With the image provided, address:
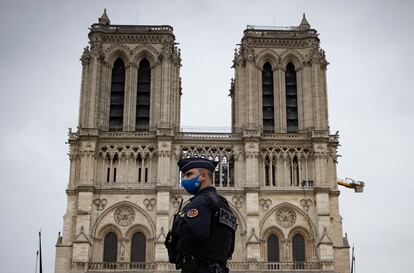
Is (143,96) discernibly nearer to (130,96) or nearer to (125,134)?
(130,96)

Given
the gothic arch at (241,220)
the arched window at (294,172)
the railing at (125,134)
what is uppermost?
the railing at (125,134)

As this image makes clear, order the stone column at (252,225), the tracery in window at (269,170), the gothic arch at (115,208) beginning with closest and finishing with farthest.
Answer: the stone column at (252,225) < the gothic arch at (115,208) < the tracery in window at (269,170)

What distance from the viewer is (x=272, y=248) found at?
156 feet

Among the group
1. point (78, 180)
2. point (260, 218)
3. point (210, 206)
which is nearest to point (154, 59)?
point (78, 180)

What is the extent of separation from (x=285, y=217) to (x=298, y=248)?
2187 millimetres

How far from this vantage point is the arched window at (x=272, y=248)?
4734 cm

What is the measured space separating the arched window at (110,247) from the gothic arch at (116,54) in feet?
40.3

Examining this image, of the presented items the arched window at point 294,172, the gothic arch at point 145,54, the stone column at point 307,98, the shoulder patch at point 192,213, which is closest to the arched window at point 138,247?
the arched window at point 294,172

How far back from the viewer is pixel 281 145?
49219 mm

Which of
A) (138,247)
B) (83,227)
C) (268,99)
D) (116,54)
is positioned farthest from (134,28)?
(138,247)

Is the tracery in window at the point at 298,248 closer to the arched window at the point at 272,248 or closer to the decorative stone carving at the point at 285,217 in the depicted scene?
the decorative stone carving at the point at 285,217

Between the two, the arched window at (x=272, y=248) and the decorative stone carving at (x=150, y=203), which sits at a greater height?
the decorative stone carving at (x=150, y=203)

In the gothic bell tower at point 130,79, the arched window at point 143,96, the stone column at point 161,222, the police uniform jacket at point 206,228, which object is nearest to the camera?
the police uniform jacket at point 206,228

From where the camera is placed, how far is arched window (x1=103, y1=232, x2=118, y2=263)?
46903 mm
